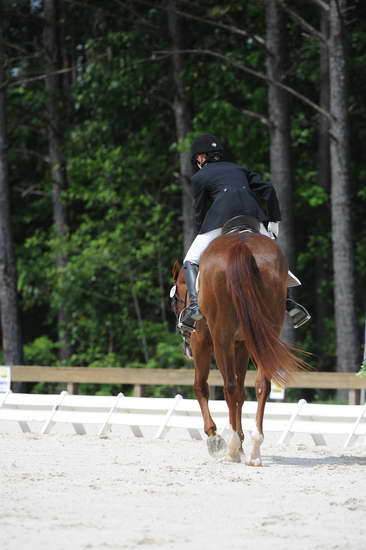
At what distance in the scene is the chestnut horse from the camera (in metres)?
9.18

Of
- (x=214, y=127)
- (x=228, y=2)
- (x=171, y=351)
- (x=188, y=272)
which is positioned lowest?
(x=171, y=351)

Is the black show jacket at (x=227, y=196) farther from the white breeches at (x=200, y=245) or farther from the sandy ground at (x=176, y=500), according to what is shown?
the sandy ground at (x=176, y=500)

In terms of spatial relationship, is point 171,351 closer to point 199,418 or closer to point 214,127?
point 214,127

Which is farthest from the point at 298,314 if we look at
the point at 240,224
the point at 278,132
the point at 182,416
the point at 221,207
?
the point at 278,132

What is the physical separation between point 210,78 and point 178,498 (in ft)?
60.0

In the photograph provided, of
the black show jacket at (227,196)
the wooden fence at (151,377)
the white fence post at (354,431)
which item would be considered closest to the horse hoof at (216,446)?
the white fence post at (354,431)

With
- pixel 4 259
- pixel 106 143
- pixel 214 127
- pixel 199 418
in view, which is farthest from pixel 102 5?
pixel 199 418

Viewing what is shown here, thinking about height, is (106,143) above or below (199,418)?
above

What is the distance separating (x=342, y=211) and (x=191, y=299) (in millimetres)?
9725

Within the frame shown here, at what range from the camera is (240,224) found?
1014 cm

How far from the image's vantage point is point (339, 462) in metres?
10.1

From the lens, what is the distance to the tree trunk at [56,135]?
26359 mm

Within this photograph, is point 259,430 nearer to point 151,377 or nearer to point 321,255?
point 151,377

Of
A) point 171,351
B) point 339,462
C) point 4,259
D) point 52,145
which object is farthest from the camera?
point 52,145
